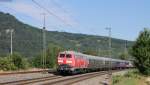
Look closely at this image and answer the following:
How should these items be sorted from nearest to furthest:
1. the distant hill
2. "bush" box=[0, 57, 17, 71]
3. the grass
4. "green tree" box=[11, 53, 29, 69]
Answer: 1. the grass
2. "bush" box=[0, 57, 17, 71]
3. "green tree" box=[11, 53, 29, 69]
4. the distant hill

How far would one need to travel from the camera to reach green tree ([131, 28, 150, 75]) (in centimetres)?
5703

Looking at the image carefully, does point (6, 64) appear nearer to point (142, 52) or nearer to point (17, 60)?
point (17, 60)

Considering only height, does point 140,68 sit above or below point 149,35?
below

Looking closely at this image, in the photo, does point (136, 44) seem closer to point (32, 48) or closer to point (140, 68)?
point (140, 68)

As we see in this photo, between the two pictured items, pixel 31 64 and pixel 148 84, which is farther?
pixel 31 64

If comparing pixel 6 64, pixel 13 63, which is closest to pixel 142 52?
pixel 6 64

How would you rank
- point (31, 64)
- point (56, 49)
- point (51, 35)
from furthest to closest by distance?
point (51, 35), point (56, 49), point (31, 64)

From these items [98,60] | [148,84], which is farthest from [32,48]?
[148,84]

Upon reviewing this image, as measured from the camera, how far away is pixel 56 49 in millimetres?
92312

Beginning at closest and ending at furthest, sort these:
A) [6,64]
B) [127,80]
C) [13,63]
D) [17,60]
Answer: [127,80] < [6,64] < [13,63] < [17,60]

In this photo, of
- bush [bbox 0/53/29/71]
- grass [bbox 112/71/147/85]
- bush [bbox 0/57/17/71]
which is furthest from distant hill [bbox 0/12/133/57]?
grass [bbox 112/71/147/85]

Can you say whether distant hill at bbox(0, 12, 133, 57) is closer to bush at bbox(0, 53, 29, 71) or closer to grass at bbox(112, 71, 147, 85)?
bush at bbox(0, 53, 29, 71)

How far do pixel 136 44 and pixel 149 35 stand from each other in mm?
2491

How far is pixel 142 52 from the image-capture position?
188 feet
